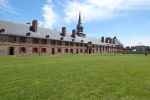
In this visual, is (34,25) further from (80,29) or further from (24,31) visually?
(80,29)

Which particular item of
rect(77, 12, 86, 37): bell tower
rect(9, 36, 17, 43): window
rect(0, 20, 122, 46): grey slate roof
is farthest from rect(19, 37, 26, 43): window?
rect(77, 12, 86, 37): bell tower

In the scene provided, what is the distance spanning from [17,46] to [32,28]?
25.8 ft

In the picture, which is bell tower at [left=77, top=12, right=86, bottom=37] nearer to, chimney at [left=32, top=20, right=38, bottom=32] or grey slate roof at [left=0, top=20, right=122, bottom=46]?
grey slate roof at [left=0, top=20, right=122, bottom=46]

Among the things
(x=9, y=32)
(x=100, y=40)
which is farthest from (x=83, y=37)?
(x=9, y=32)

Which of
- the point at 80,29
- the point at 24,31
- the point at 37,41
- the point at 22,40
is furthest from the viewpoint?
the point at 80,29

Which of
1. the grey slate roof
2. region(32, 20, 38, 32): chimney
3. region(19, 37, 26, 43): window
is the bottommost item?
region(19, 37, 26, 43): window

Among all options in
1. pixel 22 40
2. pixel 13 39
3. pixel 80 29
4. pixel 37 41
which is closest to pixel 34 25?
pixel 37 41

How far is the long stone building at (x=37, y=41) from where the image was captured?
54.2 m

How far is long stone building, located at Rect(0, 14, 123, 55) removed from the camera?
178 ft

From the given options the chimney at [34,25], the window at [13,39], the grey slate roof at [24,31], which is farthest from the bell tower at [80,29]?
the window at [13,39]

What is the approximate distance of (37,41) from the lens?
62.6 meters

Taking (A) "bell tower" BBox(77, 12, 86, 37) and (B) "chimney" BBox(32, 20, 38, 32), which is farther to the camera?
(A) "bell tower" BBox(77, 12, 86, 37)

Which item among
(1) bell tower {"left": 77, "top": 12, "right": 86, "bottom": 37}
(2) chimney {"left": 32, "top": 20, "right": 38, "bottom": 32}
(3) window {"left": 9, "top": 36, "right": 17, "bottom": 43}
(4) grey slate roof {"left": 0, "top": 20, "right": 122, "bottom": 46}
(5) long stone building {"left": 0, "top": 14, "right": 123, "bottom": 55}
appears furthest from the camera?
(1) bell tower {"left": 77, "top": 12, "right": 86, "bottom": 37}

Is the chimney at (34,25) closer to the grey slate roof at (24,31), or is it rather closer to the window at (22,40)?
the grey slate roof at (24,31)
